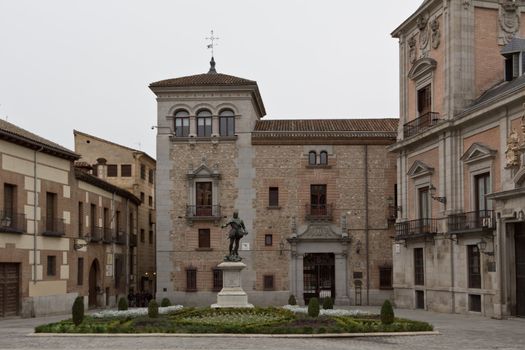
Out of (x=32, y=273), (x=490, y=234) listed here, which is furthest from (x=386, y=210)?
(x=32, y=273)

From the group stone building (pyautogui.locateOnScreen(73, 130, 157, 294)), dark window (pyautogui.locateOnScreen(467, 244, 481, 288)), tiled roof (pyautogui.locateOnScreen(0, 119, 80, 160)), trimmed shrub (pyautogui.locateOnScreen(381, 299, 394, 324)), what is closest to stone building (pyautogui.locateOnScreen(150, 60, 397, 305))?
tiled roof (pyautogui.locateOnScreen(0, 119, 80, 160))

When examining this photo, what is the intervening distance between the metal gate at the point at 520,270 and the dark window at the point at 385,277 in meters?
16.6

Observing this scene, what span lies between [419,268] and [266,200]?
1112 centimetres

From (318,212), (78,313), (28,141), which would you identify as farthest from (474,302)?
(28,141)

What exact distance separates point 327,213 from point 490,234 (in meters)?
16.1

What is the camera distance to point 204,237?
157 feet

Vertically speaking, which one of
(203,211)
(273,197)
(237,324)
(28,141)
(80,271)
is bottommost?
(237,324)

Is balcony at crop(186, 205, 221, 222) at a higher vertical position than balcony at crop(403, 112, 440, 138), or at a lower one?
lower

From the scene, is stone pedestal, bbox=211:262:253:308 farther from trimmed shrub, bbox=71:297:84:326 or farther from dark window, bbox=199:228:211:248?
dark window, bbox=199:228:211:248

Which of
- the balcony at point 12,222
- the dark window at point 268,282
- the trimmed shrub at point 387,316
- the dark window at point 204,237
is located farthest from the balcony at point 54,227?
the trimmed shrub at point 387,316

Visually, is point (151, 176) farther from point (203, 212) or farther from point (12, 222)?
point (12, 222)

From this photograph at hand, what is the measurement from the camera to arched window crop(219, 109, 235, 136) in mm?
48375

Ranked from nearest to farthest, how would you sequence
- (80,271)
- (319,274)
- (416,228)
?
(416,228)
(80,271)
(319,274)

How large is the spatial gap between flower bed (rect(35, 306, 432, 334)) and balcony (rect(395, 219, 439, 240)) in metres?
10.1
